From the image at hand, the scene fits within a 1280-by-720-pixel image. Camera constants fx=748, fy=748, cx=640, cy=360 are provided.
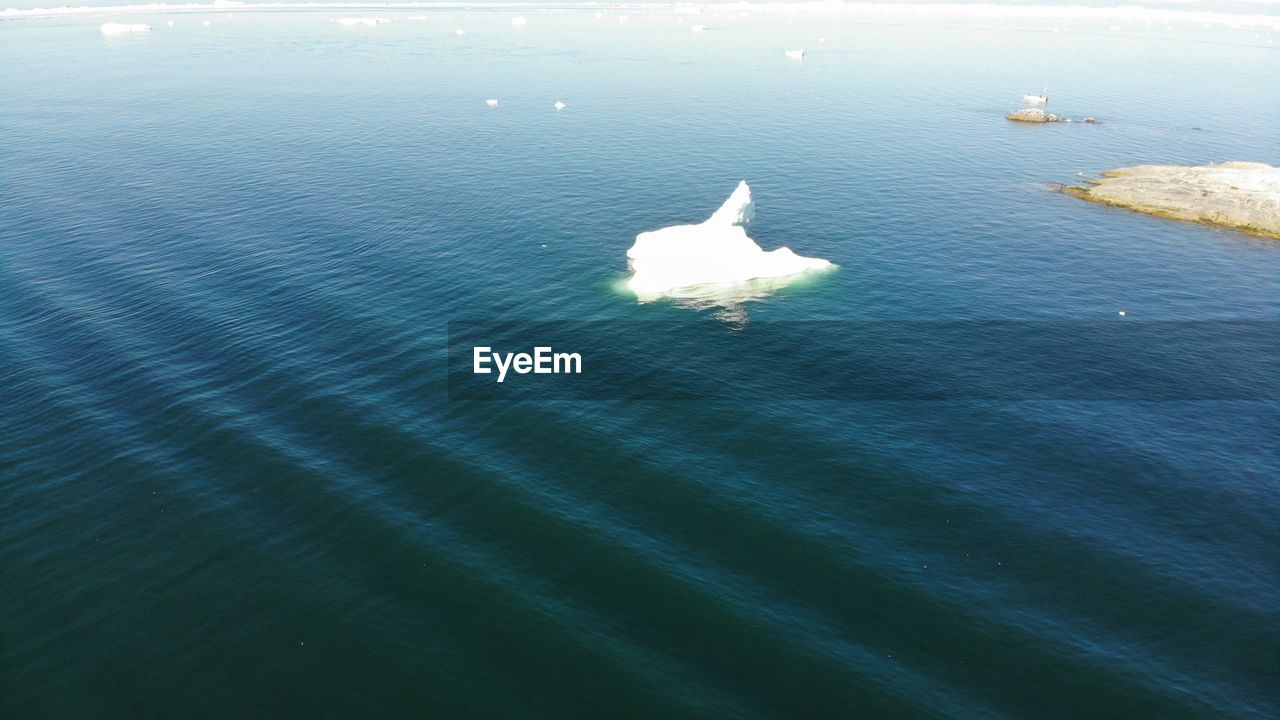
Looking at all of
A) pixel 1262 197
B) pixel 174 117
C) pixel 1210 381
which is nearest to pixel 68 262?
pixel 174 117

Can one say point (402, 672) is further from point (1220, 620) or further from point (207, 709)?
point (1220, 620)

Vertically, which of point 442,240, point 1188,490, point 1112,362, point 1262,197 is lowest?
point 1188,490

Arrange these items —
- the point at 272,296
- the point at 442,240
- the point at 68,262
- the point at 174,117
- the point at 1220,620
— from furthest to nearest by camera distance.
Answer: the point at 174,117, the point at 442,240, the point at 68,262, the point at 272,296, the point at 1220,620

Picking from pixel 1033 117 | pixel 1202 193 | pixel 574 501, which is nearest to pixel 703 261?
pixel 574 501

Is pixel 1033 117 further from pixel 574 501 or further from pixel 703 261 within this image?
pixel 574 501

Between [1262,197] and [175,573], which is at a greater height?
[1262,197]

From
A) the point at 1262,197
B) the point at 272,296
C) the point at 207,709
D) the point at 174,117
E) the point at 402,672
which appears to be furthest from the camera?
the point at 174,117

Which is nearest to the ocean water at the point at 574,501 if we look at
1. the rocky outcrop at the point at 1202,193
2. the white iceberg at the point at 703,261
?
the white iceberg at the point at 703,261
